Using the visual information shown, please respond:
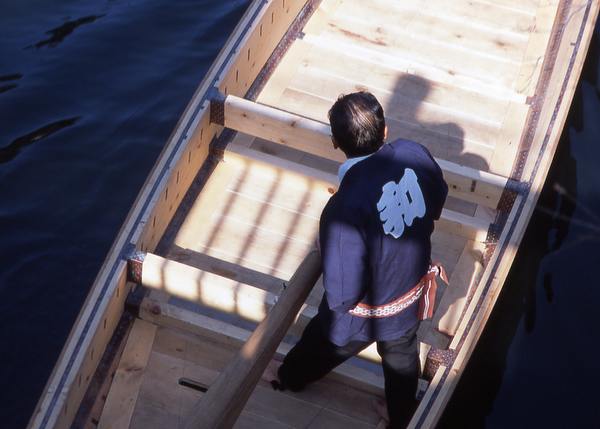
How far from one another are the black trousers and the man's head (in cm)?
78

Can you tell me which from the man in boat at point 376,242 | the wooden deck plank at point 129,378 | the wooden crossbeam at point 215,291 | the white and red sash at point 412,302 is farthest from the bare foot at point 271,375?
the white and red sash at point 412,302

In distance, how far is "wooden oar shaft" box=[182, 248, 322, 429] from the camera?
1.33 meters

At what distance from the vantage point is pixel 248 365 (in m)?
1.47

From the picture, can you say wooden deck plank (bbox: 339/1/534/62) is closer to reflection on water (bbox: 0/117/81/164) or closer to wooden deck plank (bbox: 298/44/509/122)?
wooden deck plank (bbox: 298/44/509/122)

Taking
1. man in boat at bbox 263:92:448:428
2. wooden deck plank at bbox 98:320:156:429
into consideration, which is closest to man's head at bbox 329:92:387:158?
man in boat at bbox 263:92:448:428

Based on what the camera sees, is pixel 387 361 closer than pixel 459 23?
Yes

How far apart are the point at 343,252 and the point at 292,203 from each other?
5.36ft

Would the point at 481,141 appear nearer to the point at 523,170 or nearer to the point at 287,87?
the point at 523,170

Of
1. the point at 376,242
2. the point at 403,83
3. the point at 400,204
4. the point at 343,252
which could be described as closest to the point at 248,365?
the point at 343,252

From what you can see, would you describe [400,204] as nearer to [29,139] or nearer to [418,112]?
[418,112]

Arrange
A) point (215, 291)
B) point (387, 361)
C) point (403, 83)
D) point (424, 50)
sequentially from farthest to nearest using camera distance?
point (424, 50) → point (403, 83) → point (215, 291) → point (387, 361)

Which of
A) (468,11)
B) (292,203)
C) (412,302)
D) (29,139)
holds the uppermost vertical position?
(468,11)

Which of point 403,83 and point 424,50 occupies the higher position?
point 424,50

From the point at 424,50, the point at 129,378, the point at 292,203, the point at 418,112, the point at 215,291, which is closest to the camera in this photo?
the point at 215,291
